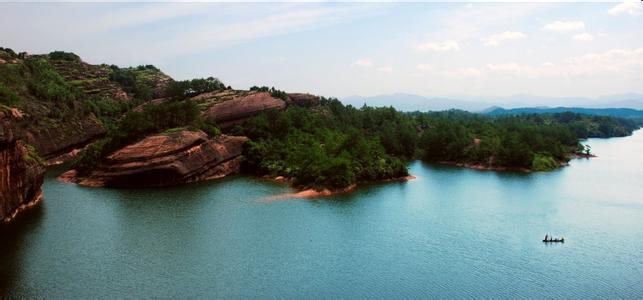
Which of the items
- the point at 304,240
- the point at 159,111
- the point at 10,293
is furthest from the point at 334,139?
the point at 10,293

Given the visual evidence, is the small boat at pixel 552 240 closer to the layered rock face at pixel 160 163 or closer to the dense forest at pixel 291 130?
the dense forest at pixel 291 130

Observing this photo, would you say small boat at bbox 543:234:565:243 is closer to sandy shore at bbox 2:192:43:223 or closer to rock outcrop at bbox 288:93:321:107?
sandy shore at bbox 2:192:43:223

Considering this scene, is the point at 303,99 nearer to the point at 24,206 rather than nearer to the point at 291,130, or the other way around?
the point at 291,130

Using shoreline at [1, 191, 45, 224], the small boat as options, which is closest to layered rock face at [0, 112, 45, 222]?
shoreline at [1, 191, 45, 224]

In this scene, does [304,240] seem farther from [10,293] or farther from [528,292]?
[10,293]

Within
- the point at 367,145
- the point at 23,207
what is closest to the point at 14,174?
the point at 23,207

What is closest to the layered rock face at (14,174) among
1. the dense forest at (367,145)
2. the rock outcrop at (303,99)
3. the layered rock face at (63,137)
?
the dense forest at (367,145)
